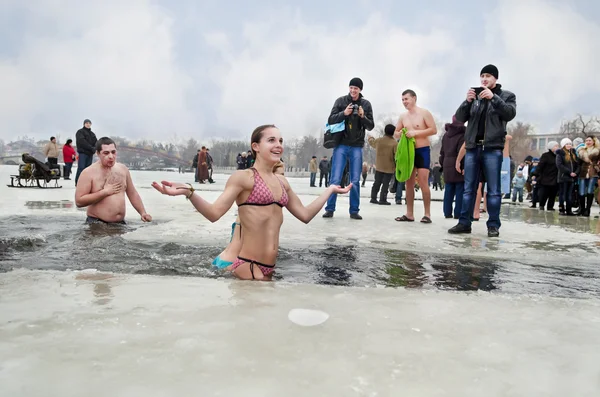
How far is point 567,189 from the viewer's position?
1017cm

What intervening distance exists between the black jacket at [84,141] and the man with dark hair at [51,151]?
526cm

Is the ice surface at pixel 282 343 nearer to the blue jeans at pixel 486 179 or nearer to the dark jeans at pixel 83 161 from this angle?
the blue jeans at pixel 486 179

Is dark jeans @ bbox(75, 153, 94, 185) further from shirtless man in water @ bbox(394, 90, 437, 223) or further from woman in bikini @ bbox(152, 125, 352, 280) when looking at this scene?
woman in bikini @ bbox(152, 125, 352, 280)

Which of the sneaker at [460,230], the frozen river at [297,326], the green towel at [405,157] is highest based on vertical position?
the green towel at [405,157]

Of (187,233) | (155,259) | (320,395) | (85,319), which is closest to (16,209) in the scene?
(187,233)

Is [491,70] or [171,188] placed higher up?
[491,70]

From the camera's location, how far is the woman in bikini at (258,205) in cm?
294

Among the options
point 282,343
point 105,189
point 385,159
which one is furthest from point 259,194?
point 385,159

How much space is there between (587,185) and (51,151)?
16.9 metres

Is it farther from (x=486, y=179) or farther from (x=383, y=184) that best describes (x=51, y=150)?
(x=486, y=179)

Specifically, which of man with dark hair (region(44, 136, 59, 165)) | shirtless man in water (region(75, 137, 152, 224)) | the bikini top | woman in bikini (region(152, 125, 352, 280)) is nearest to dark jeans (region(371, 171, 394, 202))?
shirtless man in water (region(75, 137, 152, 224))

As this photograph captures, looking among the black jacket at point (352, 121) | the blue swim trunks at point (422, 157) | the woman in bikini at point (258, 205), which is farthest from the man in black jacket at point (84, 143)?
the woman in bikini at point (258, 205)

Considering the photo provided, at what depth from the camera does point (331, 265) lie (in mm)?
3434

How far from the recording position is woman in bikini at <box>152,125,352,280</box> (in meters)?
2.94
